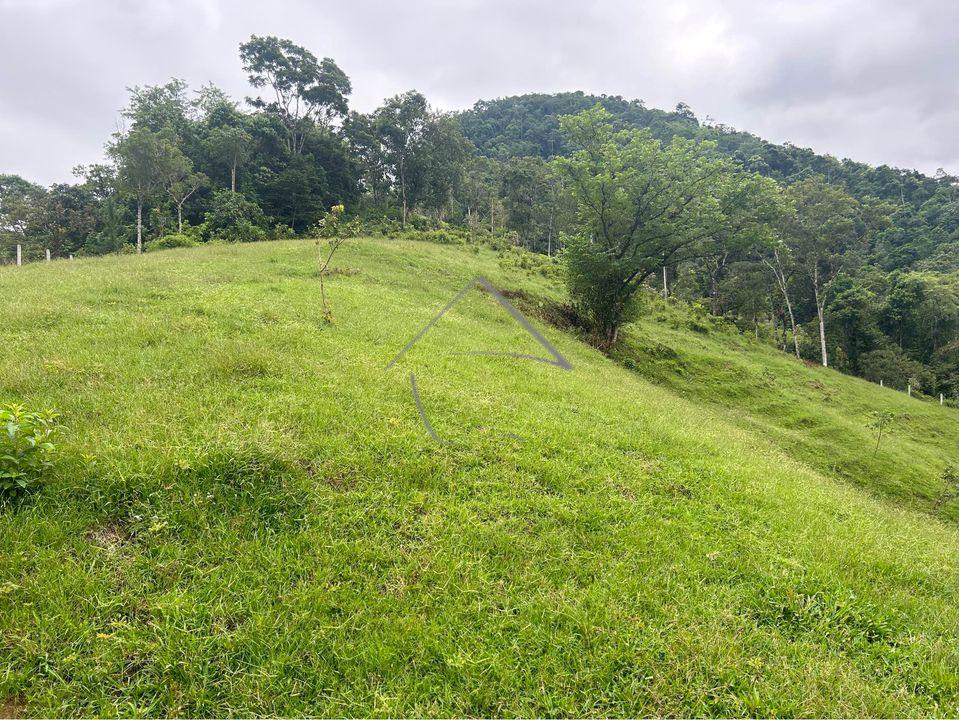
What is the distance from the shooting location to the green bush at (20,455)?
3.61 m

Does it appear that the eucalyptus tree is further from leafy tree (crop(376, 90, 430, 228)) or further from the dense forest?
leafy tree (crop(376, 90, 430, 228))

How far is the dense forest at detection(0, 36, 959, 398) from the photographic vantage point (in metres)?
18.0

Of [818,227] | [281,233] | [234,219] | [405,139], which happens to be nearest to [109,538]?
[281,233]

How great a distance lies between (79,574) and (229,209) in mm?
33613

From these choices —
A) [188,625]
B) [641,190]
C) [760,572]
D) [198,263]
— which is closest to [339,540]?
[188,625]

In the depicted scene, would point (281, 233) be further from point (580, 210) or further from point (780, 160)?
point (780, 160)

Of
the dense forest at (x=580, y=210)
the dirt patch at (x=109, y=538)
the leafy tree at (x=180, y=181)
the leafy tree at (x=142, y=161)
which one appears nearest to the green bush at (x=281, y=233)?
the dense forest at (x=580, y=210)

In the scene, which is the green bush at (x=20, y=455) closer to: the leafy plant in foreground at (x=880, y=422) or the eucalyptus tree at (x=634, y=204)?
the eucalyptus tree at (x=634, y=204)

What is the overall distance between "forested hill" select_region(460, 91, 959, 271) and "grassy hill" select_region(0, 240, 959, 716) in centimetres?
1621

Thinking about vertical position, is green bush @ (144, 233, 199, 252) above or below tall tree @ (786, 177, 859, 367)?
below

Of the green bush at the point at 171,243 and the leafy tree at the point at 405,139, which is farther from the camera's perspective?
the leafy tree at the point at 405,139

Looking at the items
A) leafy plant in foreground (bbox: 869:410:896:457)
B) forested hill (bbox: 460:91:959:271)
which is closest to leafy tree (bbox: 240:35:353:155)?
forested hill (bbox: 460:91:959:271)

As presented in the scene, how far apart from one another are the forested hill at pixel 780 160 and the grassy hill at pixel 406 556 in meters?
16.2

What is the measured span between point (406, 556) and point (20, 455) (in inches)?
133
